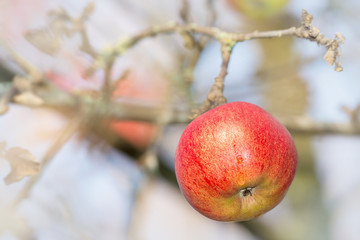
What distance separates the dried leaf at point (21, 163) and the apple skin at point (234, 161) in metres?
0.43

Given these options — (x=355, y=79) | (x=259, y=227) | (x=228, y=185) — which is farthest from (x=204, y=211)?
(x=355, y=79)

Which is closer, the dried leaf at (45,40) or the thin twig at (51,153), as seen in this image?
the thin twig at (51,153)

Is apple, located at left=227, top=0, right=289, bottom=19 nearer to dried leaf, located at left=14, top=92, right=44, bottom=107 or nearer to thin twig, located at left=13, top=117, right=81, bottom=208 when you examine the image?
thin twig, located at left=13, top=117, right=81, bottom=208

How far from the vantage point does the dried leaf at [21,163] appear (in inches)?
49.7

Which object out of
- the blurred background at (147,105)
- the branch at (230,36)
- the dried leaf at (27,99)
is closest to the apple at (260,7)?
the blurred background at (147,105)

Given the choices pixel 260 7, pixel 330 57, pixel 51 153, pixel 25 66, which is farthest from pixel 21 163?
pixel 260 7

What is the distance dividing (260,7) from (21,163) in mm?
2151

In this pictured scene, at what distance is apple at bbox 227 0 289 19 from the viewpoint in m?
2.91

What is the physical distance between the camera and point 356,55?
3.07m

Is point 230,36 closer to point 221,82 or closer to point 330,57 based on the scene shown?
point 221,82

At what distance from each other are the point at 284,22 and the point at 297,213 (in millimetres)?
1333

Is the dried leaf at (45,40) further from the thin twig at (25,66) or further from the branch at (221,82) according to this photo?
the branch at (221,82)

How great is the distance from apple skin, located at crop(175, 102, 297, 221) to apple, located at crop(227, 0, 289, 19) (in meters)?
1.96

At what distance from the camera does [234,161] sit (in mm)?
1030
